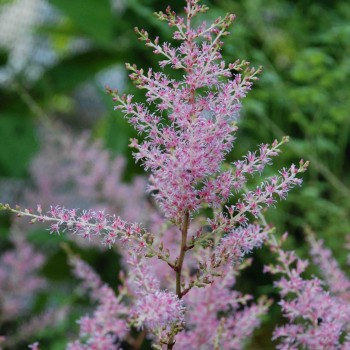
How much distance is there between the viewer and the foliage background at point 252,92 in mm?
1461

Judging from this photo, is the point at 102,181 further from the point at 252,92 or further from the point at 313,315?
the point at 313,315

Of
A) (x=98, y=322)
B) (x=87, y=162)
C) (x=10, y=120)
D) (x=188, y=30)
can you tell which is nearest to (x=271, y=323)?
Answer: (x=87, y=162)

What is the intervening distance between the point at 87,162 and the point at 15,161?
0.50 meters

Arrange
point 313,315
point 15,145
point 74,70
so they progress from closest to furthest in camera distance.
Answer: point 313,315 < point 15,145 < point 74,70

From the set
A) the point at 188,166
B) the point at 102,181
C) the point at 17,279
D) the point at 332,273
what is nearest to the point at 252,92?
the point at 102,181

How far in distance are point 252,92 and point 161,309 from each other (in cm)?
118

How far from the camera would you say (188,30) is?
0.52 metres

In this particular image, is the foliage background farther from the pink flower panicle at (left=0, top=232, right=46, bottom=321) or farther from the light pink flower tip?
the light pink flower tip

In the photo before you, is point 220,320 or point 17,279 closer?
point 220,320

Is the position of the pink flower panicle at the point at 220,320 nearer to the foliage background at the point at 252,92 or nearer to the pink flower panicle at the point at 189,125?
the pink flower panicle at the point at 189,125

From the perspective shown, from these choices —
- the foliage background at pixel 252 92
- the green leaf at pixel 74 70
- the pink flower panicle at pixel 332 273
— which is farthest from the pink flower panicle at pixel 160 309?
the green leaf at pixel 74 70

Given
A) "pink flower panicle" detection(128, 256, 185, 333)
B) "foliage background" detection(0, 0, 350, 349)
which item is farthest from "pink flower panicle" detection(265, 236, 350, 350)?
"foliage background" detection(0, 0, 350, 349)

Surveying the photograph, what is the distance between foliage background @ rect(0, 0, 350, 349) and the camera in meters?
1.46

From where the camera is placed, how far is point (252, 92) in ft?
5.27
